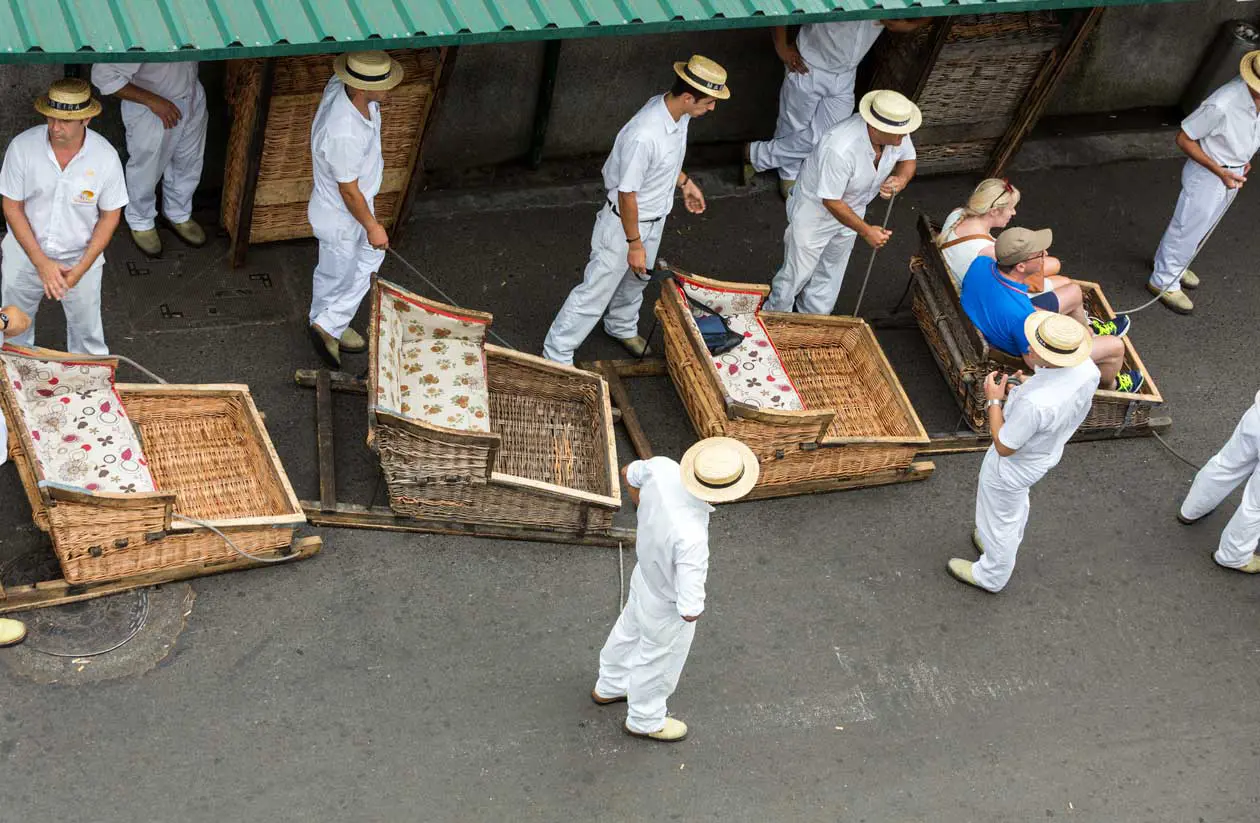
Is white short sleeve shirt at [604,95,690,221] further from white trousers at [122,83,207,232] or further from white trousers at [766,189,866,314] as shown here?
white trousers at [122,83,207,232]

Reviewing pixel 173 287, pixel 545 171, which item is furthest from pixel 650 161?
pixel 173 287

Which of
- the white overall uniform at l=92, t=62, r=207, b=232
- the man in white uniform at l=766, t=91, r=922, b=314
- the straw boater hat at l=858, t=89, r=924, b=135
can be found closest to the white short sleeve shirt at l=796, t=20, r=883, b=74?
the man in white uniform at l=766, t=91, r=922, b=314

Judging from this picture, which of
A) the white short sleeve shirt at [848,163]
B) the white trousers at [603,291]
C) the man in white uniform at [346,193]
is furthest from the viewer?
the white short sleeve shirt at [848,163]

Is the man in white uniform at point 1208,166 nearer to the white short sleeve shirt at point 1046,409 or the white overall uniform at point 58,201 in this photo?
the white short sleeve shirt at point 1046,409

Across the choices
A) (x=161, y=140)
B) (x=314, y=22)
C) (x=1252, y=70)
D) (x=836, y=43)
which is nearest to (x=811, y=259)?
(x=836, y=43)

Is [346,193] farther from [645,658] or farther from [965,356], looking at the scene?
[965,356]

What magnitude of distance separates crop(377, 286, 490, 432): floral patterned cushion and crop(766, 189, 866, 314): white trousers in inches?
85.6

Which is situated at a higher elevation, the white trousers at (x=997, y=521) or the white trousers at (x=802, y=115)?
the white trousers at (x=802, y=115)

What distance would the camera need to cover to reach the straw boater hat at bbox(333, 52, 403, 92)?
7902 millimetres

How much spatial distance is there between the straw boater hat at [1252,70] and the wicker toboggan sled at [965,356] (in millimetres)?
1720

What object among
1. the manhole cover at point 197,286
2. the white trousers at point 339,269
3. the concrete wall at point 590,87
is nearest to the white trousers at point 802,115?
the concrete wall at point 590,87

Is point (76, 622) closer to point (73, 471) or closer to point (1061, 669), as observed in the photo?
point (73, 471)

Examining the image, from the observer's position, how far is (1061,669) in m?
8.20

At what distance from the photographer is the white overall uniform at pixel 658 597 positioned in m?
6.38
